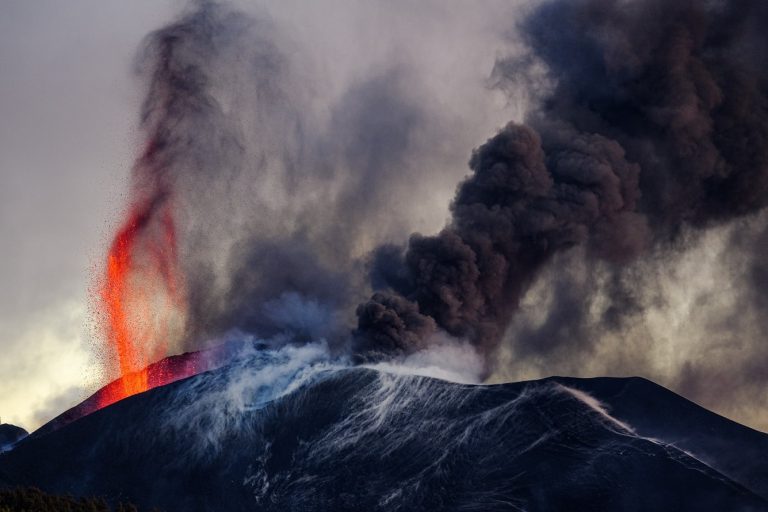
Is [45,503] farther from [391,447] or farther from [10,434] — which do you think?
[10,434]

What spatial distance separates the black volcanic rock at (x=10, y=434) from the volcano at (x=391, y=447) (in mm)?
11542

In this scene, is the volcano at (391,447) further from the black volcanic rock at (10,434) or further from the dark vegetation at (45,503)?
the black volcanic rock at (10,434)

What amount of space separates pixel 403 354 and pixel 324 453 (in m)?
12.2

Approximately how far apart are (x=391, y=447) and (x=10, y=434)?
1803 inches

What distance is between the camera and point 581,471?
75.8m

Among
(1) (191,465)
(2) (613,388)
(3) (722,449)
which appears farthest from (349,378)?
(3) (722,449)

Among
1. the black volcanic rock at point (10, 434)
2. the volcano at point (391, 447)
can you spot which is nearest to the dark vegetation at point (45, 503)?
the volcano at point (391, 447)

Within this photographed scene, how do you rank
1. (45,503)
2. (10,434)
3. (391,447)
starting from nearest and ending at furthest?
(45,503) < (391,447) < (10,434)

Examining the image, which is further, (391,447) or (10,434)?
(10,434)

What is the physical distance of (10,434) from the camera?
113 metres

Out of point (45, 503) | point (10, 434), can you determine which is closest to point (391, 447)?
point (45, 503)

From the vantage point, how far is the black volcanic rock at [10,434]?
357 ft

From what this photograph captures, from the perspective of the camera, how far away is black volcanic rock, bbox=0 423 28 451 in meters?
109

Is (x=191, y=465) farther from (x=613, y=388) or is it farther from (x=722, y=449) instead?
(x=722, y=449)
